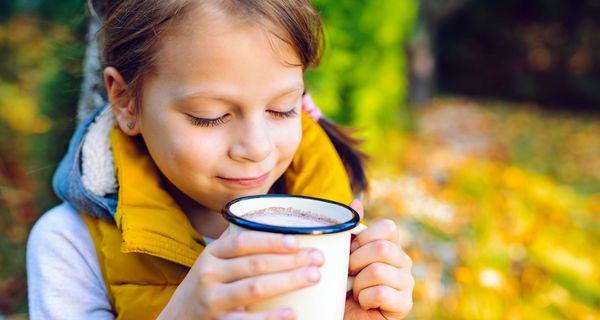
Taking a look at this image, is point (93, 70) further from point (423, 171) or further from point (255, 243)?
point (423, 171)

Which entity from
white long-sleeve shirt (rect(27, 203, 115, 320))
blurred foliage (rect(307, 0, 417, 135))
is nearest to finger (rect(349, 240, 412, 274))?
white long-sleeve shirt (rect(27, 203, 115, 320))

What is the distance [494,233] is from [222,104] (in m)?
2.61

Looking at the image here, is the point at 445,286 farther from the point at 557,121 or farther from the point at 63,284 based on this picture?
the point at 557,121

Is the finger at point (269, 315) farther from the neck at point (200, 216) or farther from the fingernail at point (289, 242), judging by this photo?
the neck at point (200, 216)

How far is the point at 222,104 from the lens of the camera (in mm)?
1341

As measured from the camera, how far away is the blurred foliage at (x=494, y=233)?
10.6 ft

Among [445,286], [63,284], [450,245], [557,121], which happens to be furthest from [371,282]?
[557,121]

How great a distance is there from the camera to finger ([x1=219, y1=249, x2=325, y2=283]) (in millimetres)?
1027

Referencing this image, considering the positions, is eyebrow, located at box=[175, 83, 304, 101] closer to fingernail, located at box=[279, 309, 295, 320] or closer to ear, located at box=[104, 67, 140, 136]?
ear, located at box=[104, 67, 140, 136]

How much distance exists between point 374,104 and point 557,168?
368 cm

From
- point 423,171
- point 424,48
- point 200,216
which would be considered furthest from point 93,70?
point 424,48

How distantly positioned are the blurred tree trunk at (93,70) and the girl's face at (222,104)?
1.94 feet

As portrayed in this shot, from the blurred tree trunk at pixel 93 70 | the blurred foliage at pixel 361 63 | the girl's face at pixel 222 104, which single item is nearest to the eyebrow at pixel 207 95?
the girl's face at pixel 222 104

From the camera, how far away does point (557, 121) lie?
11.5m
